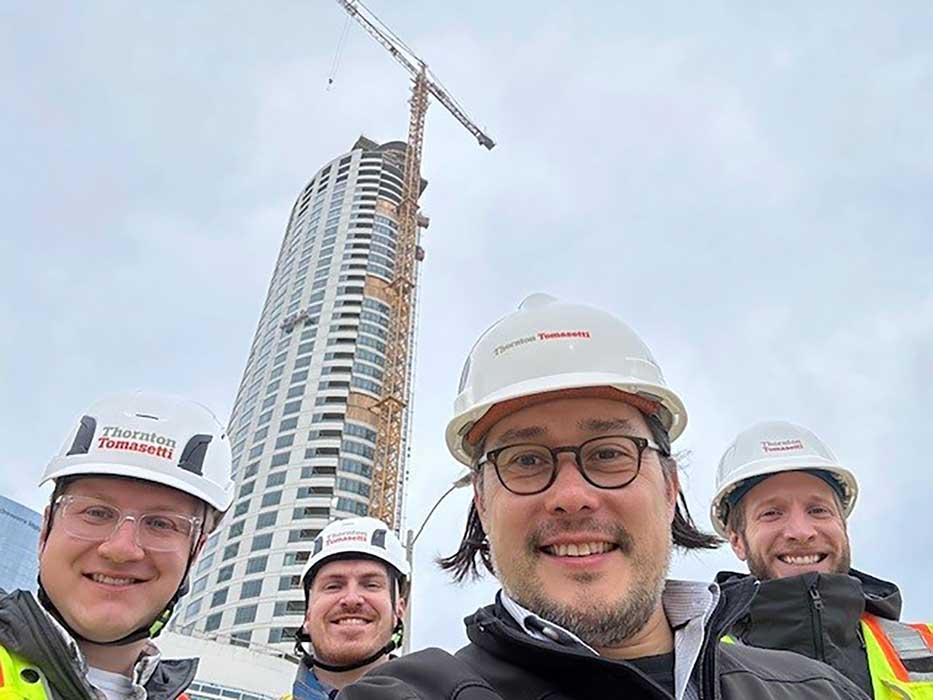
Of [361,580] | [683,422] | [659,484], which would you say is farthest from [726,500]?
[361,580]

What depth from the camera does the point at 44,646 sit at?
2.48 m

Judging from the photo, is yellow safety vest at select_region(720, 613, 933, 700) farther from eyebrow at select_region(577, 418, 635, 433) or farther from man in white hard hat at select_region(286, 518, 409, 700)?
man in white hard hat at select_region(286, 518, 409, 700)

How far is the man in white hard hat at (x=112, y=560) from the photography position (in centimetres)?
252

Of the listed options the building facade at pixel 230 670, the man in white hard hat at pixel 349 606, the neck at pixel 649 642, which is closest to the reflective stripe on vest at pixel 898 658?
the neck at pixel 649 642

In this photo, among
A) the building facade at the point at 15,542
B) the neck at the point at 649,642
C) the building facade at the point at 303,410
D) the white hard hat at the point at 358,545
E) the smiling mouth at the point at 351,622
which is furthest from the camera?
the building facade at the point at 15,542

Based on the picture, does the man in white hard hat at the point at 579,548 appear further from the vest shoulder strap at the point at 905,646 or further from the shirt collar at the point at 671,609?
the vest shoulder strap at the point at 905,646

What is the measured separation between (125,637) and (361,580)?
2.22 m

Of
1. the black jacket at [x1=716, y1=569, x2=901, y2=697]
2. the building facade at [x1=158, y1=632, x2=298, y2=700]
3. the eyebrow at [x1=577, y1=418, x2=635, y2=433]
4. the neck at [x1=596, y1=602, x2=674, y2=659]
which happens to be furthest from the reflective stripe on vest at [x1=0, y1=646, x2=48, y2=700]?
the building facade at [x1=158, y1=632, x2=298, y2=700]

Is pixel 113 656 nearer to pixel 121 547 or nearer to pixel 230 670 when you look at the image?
pixel 121 547

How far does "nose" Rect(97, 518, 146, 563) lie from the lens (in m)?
2.80

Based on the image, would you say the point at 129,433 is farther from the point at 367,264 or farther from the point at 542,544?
the point at 367,264

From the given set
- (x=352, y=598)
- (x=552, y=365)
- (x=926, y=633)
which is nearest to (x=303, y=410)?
(x=352, y=598)

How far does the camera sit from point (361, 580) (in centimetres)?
492

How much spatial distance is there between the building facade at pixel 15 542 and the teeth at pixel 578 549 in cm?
12613
